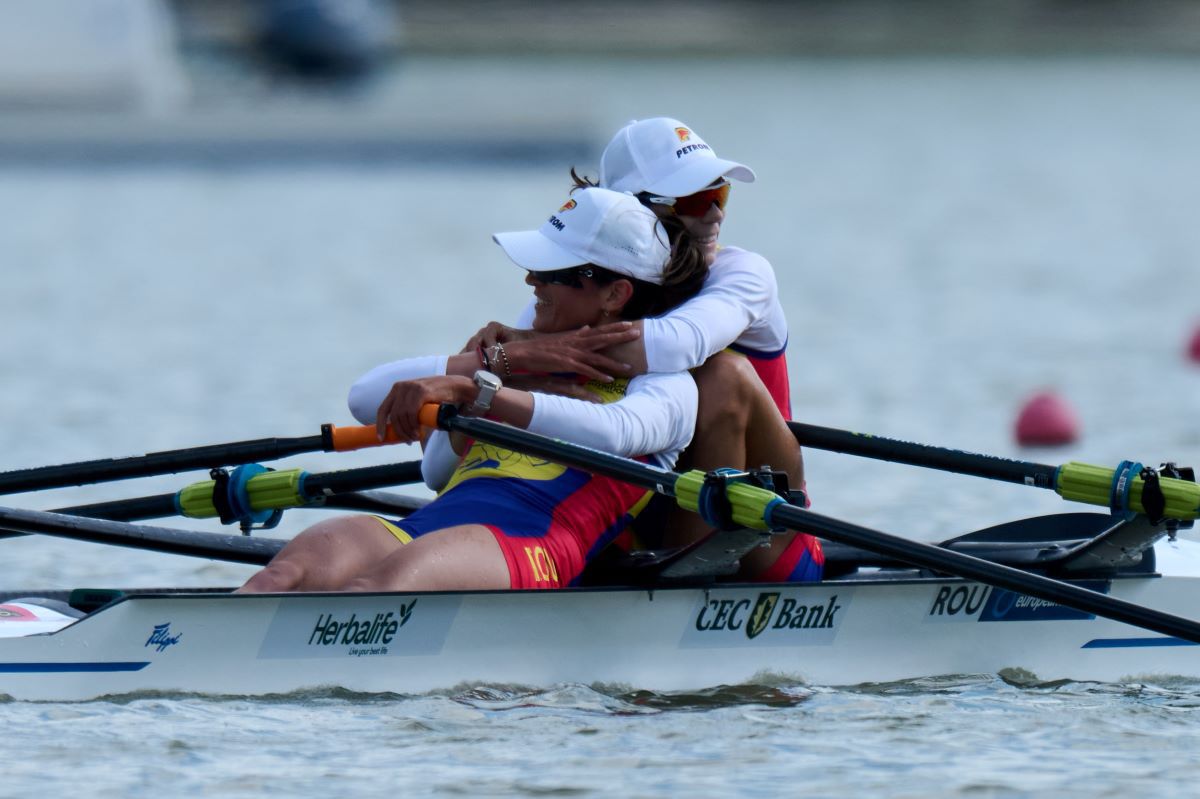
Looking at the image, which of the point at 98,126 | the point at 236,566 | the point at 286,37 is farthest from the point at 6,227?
the point at 236,566

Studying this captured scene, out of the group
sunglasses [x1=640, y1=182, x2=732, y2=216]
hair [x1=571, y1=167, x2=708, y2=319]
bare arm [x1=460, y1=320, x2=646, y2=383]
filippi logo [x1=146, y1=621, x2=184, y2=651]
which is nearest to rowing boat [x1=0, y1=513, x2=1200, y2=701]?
filippi logo [x1=146, y1=621, x2=184, y2=651]

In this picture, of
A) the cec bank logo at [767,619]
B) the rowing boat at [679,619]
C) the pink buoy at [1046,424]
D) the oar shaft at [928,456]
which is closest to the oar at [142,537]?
the rowing boat at [679,619]

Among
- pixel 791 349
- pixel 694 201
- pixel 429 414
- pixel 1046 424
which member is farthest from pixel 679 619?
pixel 791 349

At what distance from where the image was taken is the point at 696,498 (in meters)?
5.57

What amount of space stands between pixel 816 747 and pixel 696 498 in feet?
2.40

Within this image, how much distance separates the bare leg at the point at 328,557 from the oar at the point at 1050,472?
143 cm

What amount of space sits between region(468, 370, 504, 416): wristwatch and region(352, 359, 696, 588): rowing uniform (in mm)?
128

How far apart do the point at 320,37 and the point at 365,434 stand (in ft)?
92.5

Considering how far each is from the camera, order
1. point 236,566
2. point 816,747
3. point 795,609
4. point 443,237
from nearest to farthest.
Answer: point 816,747, point 795,609, point 236,566, point 443,237

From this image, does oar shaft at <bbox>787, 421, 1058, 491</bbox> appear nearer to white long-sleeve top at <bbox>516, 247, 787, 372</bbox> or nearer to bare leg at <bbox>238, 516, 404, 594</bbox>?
white long-sleeve top at <bbox>516, 247, 787, 372</bbox>

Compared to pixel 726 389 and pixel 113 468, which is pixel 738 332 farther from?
pixel 113 468

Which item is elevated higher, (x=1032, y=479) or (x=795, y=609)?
(x=1032, y=479)

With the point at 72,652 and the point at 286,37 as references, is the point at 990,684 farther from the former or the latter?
the point at 286,37

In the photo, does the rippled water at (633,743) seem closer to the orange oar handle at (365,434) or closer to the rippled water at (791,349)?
the rippled water at (791,349)
